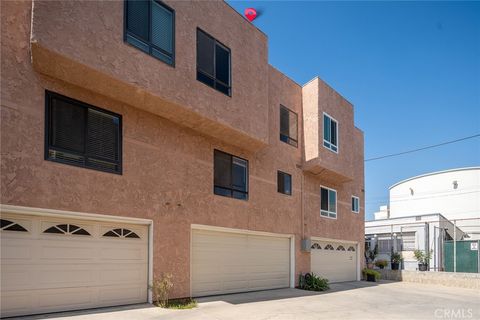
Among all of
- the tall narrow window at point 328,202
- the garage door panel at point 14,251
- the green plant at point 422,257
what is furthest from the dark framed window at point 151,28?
the green plant at point 422,257

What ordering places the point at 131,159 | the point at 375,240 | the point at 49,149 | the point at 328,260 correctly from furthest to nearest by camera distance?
the point at 375,240, the point at 328,260, the point at 131,159, the point at 49,149

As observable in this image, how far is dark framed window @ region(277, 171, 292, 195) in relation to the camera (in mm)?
15231

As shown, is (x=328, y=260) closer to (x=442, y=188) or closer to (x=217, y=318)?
(x=217, y=318)

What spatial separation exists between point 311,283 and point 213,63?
9577 millimetres

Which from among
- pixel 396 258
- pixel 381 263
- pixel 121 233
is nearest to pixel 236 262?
pixel 121 233

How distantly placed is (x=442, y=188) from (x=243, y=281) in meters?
35.2

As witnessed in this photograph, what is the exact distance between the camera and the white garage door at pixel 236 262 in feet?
37.4

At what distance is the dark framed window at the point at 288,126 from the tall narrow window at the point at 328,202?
10.7ft

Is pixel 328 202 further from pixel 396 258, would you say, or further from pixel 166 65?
pixel 166 65

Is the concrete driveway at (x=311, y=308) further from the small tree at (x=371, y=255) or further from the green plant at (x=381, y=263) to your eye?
the small tree at (x=371, y=255)

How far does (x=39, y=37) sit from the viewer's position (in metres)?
7.34

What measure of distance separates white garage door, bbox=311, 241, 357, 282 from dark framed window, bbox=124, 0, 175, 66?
440 inches

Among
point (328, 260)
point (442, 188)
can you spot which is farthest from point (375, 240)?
point (442, 188)

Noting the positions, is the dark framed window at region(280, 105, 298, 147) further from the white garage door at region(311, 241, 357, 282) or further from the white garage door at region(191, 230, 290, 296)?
the white garage door at region(311, 241, 357, 282)
